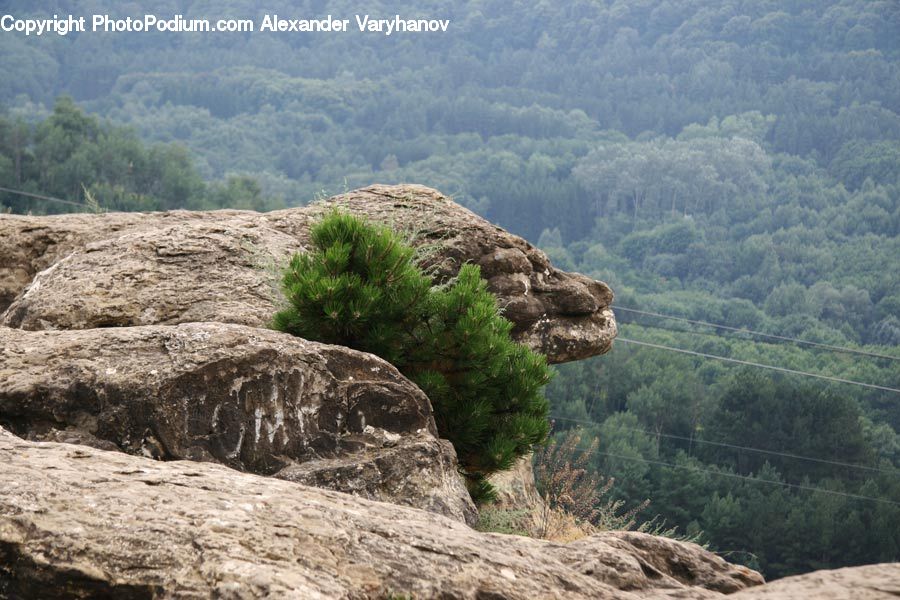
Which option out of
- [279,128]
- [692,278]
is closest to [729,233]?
[692,278]

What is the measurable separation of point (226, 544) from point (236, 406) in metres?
2.01

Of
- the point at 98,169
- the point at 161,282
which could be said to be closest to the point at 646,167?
the point at 98,169

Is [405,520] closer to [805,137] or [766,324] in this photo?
[766,324]

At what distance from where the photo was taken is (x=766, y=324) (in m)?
72.9

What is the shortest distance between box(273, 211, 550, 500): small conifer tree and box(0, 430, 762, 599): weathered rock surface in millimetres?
2348

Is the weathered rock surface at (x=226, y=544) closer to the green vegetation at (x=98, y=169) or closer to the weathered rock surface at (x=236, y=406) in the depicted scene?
the weathered rock surface at (x=236, y=406)

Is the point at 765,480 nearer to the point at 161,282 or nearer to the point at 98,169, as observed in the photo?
the point at 161,282

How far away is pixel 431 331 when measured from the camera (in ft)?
22.4

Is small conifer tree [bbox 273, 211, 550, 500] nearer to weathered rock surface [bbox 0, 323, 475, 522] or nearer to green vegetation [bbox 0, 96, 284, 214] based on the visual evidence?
weathered rock surface [bbox 0, 323, 475, 522]

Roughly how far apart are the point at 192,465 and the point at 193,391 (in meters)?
1.14

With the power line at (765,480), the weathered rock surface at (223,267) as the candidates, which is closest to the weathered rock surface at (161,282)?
the weathered rock surface at (223,267)

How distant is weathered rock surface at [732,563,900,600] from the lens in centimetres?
365

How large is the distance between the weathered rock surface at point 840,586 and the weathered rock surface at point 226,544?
0.34 meters

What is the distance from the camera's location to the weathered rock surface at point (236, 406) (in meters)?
5.24
